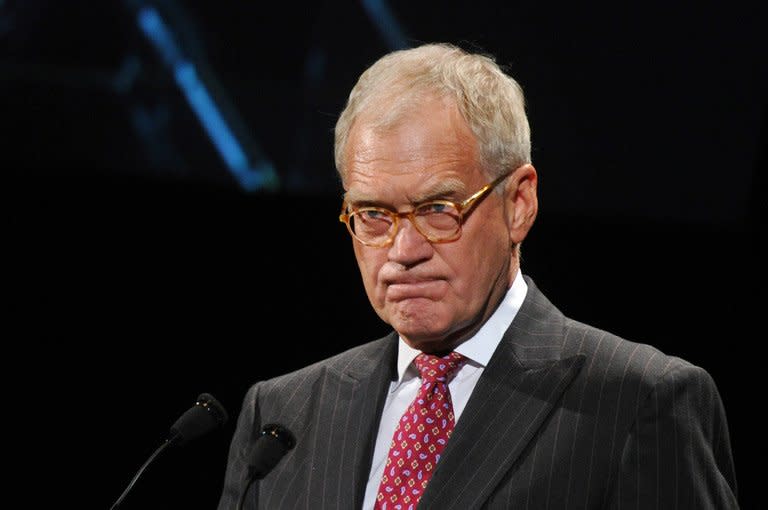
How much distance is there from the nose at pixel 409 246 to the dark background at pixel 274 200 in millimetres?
1623

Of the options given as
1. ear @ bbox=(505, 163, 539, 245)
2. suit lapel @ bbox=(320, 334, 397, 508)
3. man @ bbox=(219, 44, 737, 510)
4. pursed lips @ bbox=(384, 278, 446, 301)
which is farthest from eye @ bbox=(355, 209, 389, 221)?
suit lapel @ bbox=(320, 334, 397, 508)

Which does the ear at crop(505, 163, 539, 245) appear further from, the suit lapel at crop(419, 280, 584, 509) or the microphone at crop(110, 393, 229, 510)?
the microphone at crop(110, 393, 229, 510)

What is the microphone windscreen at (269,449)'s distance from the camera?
6.96ft

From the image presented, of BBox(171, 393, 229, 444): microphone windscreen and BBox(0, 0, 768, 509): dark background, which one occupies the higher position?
BBox(0, 0, 768, 509): dark background

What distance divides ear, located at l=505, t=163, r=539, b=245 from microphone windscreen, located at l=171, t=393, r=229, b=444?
616 millimetres

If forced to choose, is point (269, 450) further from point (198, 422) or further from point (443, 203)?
point (443, 203)

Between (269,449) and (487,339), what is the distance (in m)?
0.44

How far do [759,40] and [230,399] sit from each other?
1949 mm

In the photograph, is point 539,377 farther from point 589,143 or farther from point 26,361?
point 26,361

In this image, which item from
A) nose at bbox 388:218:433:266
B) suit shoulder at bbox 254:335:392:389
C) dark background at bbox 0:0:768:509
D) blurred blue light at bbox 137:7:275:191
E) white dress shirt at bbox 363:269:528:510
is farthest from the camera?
blurred blue light at bbox 137:7:275:191

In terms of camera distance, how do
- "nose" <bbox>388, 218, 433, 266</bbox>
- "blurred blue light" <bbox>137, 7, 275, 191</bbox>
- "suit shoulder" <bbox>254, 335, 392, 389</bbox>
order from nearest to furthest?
"nose" <bbox>388, 218, 433, 266</bbox> < "suit shoulder" <bbox>254, 335, 392, 389</bbox> < "blurred blue light" <bbox>137, 7, 275, 191</bbox>

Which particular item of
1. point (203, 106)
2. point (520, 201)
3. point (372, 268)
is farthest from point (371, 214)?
point (203, 106)

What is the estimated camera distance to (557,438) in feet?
6.59

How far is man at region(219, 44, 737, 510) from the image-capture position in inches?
77.3
